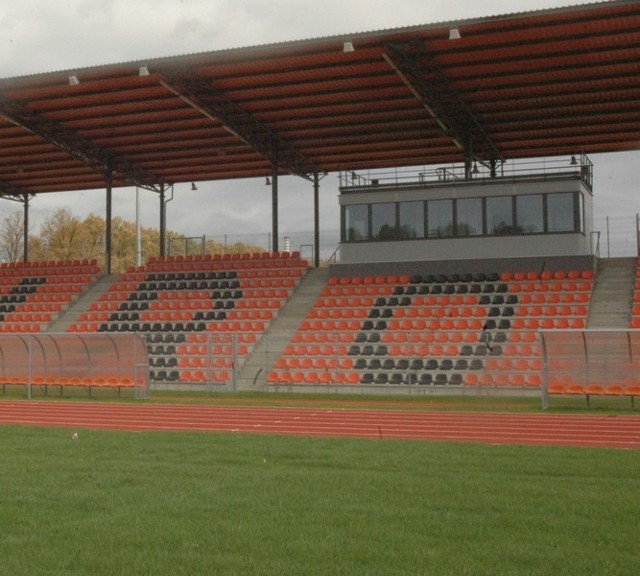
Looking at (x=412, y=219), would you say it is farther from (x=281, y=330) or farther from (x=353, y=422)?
(x=353, y=422)

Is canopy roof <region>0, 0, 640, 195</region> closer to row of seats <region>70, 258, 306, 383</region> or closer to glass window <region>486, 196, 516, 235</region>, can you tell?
glass window <region>486, 196, 516, 235</region>

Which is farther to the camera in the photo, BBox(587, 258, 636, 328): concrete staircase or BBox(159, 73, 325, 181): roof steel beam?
BBox(159, 73, 325, 181): roof steel beam

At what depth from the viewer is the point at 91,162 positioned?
37.9 meters

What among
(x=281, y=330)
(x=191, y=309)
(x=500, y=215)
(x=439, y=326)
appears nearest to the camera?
(x=439, y=326)

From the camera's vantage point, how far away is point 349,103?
3070 centimetres

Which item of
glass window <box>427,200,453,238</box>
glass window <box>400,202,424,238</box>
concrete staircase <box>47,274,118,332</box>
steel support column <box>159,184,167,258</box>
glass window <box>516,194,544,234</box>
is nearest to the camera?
glass window <box>516,194,544,234</box>

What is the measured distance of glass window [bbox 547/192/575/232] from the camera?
3256cm

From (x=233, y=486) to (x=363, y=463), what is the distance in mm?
2288

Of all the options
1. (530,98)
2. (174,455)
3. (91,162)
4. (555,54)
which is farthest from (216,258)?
(174,455)

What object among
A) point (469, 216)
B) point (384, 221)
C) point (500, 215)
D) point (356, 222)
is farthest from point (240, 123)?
point (500, 215)

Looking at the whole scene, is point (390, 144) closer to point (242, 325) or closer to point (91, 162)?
point (242, 325)

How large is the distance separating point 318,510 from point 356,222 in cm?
2701

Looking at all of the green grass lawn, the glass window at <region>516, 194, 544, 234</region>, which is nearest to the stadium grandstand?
the glass window at <region>516, 194, 544, 234</region>

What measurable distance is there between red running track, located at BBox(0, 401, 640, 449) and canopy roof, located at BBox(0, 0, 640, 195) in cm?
1017
